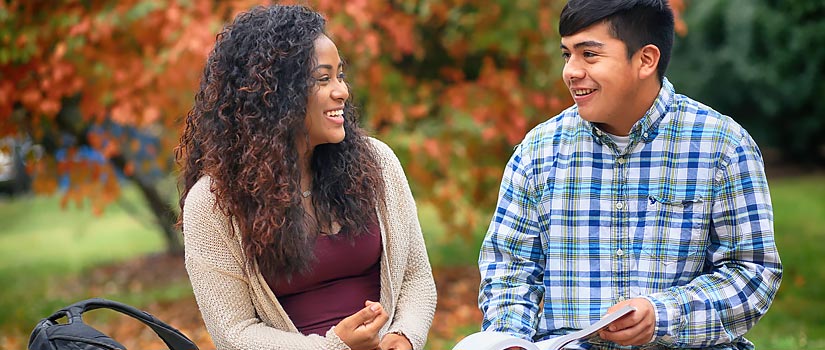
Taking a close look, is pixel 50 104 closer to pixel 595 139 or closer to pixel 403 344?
pixel 403 344

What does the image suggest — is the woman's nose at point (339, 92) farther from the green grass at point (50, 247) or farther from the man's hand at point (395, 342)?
the green grass at point (50, 247)

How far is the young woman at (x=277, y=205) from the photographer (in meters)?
2.65

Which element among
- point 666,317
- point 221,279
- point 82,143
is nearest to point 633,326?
point 666,317

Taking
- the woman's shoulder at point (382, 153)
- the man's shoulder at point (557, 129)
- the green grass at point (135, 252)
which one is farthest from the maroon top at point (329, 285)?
the green grass at point (135, 252)

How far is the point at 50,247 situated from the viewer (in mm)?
11797

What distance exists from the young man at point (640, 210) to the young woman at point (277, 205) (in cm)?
48

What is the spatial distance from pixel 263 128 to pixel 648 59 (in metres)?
1.05

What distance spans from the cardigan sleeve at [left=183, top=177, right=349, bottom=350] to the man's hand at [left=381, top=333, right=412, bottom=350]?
207mm

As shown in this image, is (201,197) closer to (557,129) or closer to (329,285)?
(329,285)

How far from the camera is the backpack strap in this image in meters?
2.37

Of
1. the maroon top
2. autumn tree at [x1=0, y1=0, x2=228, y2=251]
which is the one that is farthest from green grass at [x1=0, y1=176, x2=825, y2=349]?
the maroon top

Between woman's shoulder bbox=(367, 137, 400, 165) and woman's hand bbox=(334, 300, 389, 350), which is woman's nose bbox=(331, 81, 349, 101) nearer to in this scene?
woman's shoulder bbox=(367, 137, 400, 165)

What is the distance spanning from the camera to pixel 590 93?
2383 mm

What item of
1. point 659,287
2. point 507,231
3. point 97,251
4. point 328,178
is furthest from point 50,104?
point 97,251
